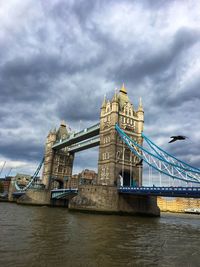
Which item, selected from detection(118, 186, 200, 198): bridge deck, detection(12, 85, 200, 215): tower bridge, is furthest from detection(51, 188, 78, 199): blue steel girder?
detection(118, 186, 200, 198): bridge deck

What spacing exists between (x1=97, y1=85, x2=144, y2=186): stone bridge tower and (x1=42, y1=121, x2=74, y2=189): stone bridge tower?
26436mm

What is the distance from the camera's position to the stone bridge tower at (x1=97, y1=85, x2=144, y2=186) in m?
47.4

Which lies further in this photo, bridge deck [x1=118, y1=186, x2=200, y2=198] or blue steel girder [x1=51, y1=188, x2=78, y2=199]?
blue steel girder [x1=51, y1=188, x2=78, y2=199]

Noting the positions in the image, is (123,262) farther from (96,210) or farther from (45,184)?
(45,184)

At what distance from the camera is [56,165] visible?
245ft

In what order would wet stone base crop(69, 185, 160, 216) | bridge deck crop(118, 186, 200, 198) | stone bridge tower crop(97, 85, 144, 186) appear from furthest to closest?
1. stone bridge tower crop(97, 85, 144, 186)
2. wet stone base crop(69, 185, 160, 216)
3. bridge deck crop(118, 186, 200, 198)

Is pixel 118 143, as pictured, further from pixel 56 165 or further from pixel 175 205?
pixel 175 205

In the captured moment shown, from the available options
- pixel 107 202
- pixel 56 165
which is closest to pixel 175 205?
pixel 56 165

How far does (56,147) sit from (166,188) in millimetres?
45845

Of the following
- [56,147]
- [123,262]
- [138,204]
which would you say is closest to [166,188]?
[138,204]

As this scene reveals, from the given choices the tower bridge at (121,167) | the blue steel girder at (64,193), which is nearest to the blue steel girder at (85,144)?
the tower bridge at (121,167)

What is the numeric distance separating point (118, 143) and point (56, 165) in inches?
1264

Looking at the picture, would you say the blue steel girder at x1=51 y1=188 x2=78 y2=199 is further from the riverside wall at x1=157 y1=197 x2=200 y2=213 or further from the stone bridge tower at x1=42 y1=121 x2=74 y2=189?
the riverside wall at x1=157 y1=197 x2=200 y2=213

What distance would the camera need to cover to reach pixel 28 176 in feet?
343
